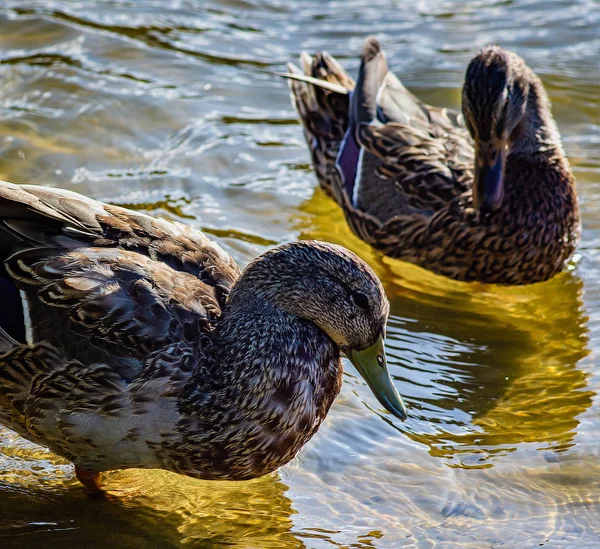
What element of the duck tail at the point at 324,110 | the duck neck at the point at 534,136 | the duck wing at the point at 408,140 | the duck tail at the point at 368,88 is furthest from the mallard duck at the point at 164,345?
the duck tail at the point at 324,110

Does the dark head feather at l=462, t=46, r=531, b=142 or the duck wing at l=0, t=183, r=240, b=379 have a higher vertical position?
the dark head feather at l=462, t=46, r=531, b=142

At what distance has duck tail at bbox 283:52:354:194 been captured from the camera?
7824 mm

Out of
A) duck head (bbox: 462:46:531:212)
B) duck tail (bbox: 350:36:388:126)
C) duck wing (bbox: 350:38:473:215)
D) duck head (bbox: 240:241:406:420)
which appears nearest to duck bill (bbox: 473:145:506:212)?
duck head (bbox: 462:46:531:212)

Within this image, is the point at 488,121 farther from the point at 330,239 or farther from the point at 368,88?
the point at 330,239

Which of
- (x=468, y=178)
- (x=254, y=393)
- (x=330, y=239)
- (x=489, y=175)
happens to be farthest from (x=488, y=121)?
(x=254, y=393)

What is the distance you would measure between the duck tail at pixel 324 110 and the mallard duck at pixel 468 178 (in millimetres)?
127

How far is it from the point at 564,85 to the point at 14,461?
641cm

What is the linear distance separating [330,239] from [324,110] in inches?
44.0

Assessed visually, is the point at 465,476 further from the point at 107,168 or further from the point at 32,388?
the point at 107,168

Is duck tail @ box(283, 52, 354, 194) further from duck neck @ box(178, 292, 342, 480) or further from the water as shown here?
duck neck @ box(178, 292, 342, 480)

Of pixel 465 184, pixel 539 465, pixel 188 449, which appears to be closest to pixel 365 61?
pixel 465 184

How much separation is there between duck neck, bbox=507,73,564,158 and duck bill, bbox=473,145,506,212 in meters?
0.42

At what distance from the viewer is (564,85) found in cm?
938

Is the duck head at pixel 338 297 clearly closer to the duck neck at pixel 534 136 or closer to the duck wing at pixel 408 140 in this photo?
the duck wing at pixel 408 140
